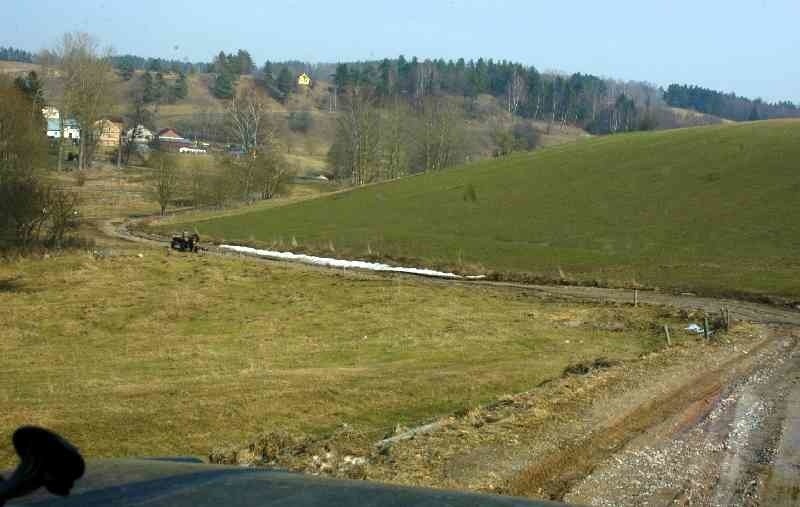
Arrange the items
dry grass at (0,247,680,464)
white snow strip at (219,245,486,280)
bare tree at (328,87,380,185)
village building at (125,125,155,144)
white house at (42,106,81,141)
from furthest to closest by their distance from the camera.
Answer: village building at (125,125,155,144) → bare tree at (328,87,380,185) → white house at (42,106,81,141) → white snow strip at (219,245,486,280) → dry grass at (0,247,680,464)

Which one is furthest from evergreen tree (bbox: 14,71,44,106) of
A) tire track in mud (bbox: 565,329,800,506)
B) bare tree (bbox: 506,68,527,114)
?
bare tree (bbox: 506,68,527,114)

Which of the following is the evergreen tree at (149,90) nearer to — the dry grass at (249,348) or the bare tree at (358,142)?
the bare tree at (358,142)

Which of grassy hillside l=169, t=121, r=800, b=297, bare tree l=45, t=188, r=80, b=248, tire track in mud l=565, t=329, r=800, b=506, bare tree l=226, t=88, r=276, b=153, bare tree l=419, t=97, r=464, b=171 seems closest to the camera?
tire track in mud l=565, t=329, r=800, b=506

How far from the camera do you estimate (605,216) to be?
209 ft

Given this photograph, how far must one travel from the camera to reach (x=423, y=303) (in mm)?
34438

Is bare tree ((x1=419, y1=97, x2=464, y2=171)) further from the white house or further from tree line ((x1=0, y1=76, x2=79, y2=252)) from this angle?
tree line ((x1=0, y1=76, x2=79, y2=252))

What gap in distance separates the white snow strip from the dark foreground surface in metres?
42.7

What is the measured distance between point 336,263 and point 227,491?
167ft

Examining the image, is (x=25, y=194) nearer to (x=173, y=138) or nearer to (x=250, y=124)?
(x=250, y=124)

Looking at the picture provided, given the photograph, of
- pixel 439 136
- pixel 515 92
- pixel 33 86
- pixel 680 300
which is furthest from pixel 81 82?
pixel 515 92

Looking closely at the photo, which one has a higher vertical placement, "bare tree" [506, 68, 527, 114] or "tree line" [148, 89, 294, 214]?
"bare tree" [506, 68, 527, 114]

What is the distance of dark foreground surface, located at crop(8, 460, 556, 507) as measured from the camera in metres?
3.15

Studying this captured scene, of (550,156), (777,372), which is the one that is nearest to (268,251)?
(550,156)

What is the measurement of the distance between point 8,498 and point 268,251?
60.0m
